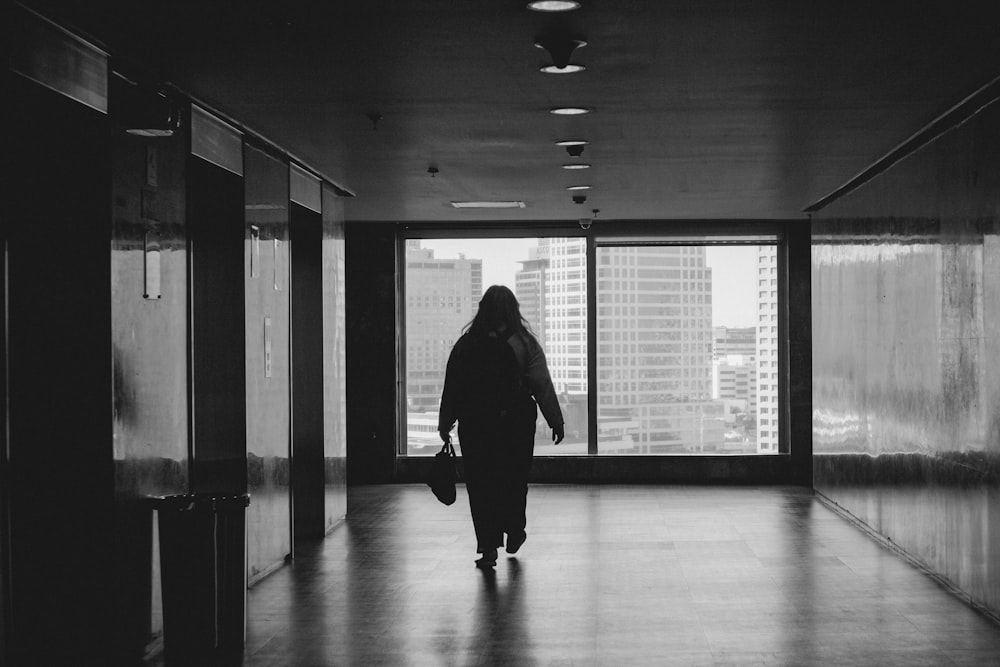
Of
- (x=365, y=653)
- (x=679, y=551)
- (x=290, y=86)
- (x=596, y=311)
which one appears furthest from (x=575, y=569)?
(x=596, y=311)

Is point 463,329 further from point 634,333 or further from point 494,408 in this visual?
point 634,333

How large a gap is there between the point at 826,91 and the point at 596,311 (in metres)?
7.03

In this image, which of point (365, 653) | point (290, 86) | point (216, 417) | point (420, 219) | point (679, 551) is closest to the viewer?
point (365, 653)

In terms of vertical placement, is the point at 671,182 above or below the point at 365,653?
above

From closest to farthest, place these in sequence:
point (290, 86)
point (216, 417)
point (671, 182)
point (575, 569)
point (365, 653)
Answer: point (365, 653)
point (290, 86)
point (216, 417)
point (575, 569)
point (671, 182)

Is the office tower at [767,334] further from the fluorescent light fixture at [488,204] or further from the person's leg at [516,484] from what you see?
the person's leg at [516,484]

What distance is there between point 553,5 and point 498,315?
11.4 ft

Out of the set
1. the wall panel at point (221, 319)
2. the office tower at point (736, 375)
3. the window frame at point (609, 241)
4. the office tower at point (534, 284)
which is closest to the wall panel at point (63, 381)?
the wall panel at point (221, 319)

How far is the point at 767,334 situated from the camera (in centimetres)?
1275

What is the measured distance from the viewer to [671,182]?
9.25 m

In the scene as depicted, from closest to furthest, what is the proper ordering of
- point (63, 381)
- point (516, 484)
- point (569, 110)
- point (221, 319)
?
point (63, 381), point (569, 110), point (221, 319), point (516, 484)

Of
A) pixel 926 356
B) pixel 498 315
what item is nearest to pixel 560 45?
pixel 498 315

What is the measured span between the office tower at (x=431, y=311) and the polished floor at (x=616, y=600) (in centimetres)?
327

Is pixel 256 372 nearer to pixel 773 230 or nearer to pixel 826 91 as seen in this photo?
pixel 826 91
